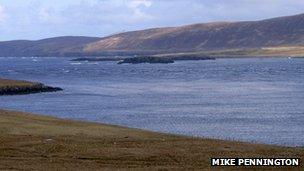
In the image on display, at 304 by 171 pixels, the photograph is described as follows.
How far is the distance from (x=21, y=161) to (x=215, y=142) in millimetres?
9297

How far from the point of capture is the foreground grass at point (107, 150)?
22.5m

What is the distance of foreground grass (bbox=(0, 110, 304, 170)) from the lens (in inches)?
Result: 886

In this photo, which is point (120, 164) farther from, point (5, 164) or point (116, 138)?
point (116, 138)

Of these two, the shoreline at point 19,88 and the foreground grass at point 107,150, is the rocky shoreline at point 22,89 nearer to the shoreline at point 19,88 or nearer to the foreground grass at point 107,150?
the shoreline at point 19,88

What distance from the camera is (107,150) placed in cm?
2562

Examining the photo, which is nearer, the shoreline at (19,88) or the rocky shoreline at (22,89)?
the rocky shoreline at (22,89)

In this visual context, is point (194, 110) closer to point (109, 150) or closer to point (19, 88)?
point (109, 150)

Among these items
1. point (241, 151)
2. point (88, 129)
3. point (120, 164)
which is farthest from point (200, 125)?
point (120, 164)

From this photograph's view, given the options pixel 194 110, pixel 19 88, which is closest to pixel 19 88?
pixel 19 88

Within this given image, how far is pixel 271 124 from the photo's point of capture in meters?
46.3

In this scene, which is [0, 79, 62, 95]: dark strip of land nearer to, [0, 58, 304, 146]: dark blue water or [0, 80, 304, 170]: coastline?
[0, 58, 304, 146]: dark blue water

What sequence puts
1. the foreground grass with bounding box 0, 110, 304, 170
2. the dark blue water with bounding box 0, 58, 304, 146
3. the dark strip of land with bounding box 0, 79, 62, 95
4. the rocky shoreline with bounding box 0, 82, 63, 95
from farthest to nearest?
the dark strip of land with bounding box 0, 79, 62, 95
the rocky shoreline with bounding box 0, 82, 63, 95
the dark blue water with bounding box 0, 58, 304, 146
the foreground grass with bounding box 0, 110, 304, 170

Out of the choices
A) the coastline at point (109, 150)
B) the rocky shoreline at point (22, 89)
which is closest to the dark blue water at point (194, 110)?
the rocky shoreline at point (22, 89)

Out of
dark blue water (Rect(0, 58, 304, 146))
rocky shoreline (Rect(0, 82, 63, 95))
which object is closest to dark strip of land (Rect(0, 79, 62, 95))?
rocky shoreline (Rect(0, 82, 63, 95))
